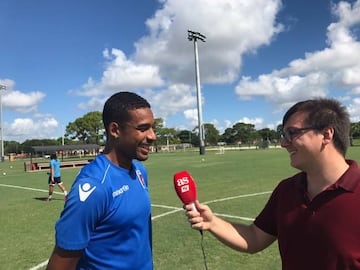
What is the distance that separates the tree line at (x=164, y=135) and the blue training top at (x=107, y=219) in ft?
305

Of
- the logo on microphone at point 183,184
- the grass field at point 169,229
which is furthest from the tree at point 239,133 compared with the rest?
the logo on microphone at point 183,184

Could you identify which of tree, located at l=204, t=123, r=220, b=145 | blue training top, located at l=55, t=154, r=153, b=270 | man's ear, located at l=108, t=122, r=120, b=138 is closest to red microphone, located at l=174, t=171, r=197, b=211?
blue training top, located at l=55, t=154, r=153, b=270

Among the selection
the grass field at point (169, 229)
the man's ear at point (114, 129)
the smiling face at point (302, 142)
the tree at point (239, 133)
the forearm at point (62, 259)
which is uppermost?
the tree at point (239, 133)

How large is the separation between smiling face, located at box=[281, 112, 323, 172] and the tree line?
93.2 m

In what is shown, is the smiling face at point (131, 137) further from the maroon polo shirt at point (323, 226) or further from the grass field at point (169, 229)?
the grass field at point (169, 229)

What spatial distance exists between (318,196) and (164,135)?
129094 mm

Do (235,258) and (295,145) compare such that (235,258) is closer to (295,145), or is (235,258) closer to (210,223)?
(210,223)

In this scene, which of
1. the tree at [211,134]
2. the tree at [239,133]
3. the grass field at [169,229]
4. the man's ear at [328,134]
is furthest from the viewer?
the tree at [211,134]

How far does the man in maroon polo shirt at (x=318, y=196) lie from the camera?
216 cm

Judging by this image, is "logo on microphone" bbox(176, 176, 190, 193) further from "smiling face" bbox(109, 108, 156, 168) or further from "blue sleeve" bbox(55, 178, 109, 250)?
"blue sleeve" bbox(55, 178, 109, 250)

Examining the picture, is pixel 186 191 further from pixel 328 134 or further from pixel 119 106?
pixel 328 134

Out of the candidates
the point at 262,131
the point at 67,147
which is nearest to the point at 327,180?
the point at 67,147

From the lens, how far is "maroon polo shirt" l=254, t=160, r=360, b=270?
2141 millimetres

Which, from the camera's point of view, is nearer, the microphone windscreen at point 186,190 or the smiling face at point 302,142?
the smiling face at point 302,142
